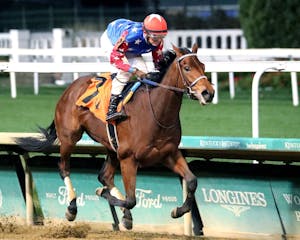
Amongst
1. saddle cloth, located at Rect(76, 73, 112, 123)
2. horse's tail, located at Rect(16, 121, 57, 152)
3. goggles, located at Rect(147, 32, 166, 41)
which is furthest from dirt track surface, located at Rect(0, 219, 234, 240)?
goggles, located at Rect(147, 32, 166, 41)

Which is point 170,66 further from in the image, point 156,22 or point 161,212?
point 161,212

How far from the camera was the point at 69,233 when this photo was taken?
6.98 metres

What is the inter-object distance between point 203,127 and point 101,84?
4306mm

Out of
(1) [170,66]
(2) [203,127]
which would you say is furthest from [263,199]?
(2) [203,127]

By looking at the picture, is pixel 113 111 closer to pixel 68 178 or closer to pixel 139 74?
pixel 139 74

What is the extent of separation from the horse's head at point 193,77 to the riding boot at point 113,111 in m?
0.60

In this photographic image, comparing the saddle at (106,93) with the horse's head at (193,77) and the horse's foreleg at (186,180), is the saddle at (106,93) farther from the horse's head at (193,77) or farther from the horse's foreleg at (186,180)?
the horse's foreleg at (186,180)

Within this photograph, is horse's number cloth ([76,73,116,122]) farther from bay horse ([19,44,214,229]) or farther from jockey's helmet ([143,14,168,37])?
jockey's helmet ([143,14,168,37])

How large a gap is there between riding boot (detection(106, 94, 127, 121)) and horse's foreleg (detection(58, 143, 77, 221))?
2.58 ft

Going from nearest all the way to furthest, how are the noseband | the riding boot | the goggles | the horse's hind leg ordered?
the noseband → the goggles → the riding boot → the horse's hind leg

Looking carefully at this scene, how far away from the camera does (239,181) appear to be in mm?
6996

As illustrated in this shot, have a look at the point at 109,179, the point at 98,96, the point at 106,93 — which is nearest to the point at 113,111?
the point at 106,93

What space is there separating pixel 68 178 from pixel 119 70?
1079 mm

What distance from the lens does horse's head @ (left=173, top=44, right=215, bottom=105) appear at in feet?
19.9
